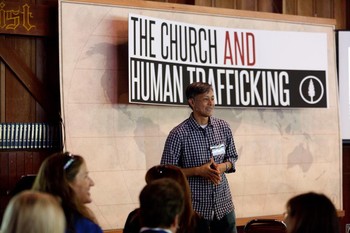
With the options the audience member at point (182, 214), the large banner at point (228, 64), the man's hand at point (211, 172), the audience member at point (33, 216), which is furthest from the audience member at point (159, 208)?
the large banner at point (228, 64)

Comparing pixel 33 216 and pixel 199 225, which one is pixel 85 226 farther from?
pixel 199 225

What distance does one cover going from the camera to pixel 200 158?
4.43 metres

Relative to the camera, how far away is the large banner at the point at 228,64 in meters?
5.73

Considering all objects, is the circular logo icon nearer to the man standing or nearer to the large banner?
the large banner

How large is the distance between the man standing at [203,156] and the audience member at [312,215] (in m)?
1.78

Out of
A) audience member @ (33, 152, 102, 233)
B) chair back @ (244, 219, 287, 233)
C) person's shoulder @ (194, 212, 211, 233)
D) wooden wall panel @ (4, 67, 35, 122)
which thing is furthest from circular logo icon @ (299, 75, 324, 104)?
audience member @ (33, 152, 102, 233)

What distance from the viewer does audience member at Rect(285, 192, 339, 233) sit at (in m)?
2.48

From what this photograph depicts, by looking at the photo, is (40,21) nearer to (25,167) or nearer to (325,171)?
(25,167)

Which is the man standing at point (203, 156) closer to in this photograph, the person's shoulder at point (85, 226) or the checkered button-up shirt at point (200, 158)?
the checkered button-up shirt at point (200, 158)

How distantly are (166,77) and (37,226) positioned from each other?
12.5ft

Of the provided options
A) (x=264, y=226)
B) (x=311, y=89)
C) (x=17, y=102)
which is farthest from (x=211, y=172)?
(x=311, y=89)

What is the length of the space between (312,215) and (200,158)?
6.43ft

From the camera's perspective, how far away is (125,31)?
5.79 m

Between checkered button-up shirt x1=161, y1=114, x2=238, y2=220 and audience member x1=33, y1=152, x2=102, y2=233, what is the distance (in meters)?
1.53
